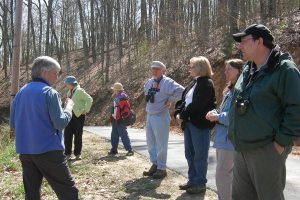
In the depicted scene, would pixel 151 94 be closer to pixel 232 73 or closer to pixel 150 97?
pixel 150 97

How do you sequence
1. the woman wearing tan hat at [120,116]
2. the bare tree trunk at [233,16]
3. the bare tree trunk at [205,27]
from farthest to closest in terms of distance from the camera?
the bare tree trunk at [205,27]
the bare tree trunk at [233,16]
the woman wearing tan hat at [120,116]

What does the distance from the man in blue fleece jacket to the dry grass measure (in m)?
1.92

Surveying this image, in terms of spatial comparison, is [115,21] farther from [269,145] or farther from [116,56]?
[269,145]

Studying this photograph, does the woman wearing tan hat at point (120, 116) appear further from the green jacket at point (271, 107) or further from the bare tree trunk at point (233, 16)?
the bare tree trunk at point (233, 16)

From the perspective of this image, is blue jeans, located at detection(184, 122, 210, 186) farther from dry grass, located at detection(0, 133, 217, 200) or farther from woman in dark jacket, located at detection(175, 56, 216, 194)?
dry grass, located at detection(0, 133, 217, 200)

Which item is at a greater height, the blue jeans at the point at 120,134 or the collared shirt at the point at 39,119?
the collared shirt at the point at 39,119

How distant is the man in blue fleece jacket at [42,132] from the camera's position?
193 inches

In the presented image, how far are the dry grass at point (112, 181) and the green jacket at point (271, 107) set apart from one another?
114 inches

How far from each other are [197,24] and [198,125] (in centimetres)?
1747

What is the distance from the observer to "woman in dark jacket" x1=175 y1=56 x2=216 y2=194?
6.38 m

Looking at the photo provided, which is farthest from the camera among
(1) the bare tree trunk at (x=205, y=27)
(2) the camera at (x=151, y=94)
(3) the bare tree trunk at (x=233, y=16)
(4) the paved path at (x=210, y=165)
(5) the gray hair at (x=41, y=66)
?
(1) the bare tree trunk at (x=205, y=27)

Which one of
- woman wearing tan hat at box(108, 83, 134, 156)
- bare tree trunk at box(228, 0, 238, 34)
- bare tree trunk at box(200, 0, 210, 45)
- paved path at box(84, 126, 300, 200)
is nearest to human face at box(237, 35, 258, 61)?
paved path at box(84, 126, 300, 200)

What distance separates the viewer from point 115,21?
36.6 m

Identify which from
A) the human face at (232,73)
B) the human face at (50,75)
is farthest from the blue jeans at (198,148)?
the human face at (50,75)
